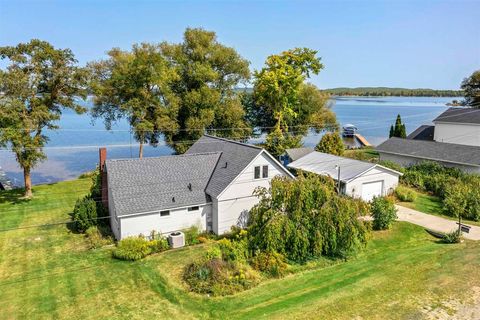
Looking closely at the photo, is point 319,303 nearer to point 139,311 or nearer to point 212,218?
point 139,311

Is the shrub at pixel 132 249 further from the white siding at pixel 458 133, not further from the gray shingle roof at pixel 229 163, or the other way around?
the white siding at pixel 458 133

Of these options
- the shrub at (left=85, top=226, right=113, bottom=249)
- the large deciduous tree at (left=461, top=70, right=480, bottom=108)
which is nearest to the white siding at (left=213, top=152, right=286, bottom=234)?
the shrub at (left=85, top=226, right=113, bottom=249)

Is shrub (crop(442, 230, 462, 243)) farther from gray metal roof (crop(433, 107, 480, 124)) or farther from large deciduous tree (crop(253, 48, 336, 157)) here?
gray metal roof (crop(433, 107, 480, 124))

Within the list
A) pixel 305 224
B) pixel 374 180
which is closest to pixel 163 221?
pixel 305 224

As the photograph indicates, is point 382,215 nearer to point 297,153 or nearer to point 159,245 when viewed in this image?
point 159,245

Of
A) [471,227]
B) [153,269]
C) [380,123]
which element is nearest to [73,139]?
[153,269]
